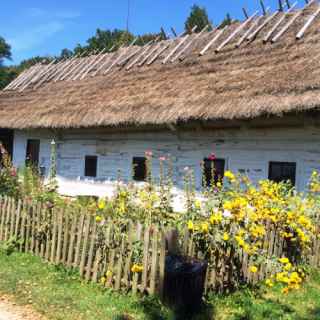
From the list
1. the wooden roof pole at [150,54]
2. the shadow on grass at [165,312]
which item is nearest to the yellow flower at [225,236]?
the shadow on grass at [165,312]

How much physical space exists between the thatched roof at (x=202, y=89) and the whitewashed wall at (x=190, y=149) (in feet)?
2.85

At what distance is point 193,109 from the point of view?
9.53 m

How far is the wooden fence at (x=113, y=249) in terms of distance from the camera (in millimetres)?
4750

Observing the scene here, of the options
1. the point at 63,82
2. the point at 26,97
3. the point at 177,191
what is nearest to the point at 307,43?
the point at 177,191

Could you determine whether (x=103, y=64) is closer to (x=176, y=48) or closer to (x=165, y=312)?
(x=176, y=48)

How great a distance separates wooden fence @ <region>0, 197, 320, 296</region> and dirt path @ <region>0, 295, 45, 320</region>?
95cm

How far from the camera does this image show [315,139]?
8.74 meters

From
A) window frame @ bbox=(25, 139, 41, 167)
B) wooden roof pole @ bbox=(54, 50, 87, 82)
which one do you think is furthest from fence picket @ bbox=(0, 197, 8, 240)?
wooden roof pole @ bbox=(54, 50, 87, 82)

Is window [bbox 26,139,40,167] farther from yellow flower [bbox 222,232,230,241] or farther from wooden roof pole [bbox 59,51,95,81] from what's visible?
yellow flower [bbox 222,232,230,241]

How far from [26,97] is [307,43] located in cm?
1118

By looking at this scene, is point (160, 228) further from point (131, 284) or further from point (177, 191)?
point (177, 191)

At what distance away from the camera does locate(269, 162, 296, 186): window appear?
29.6 ft

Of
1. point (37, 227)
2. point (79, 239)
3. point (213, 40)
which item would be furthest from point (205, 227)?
point (213, 40)

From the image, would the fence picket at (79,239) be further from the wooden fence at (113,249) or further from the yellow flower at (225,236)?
the yellow flower at (225,236)
